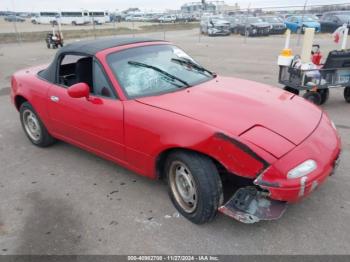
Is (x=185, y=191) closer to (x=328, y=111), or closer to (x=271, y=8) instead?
(x=328, y=111)

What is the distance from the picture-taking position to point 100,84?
11.7 feet

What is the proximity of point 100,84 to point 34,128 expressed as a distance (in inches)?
74.5

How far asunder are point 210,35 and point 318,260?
26.2m

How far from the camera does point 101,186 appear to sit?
3.75 m

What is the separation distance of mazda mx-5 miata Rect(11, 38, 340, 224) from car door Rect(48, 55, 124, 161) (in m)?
0.01

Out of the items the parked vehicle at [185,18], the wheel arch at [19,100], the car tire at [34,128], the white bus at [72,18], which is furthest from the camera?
the white bus at [72,18]

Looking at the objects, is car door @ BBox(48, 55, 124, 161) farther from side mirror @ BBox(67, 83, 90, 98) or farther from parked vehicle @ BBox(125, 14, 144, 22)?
parked vehicle @ BBox(125, 14, 144, 22)

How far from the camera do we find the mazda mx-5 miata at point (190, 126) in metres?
2.60

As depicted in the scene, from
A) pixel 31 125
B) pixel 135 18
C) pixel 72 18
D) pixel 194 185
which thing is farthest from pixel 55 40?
pixel 135 18

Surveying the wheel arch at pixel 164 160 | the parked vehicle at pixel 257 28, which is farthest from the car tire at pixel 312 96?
the parked vehicle at pixel 257 28

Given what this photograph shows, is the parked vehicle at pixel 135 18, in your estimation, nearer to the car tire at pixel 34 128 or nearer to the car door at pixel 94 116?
the car tire at pixel 34 128

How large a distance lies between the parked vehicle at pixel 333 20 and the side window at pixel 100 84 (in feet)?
77.3

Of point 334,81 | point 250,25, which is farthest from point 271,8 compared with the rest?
point 334,81

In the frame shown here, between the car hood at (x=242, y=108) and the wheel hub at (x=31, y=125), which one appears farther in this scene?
the wheel hub at (x=31, y=125)
